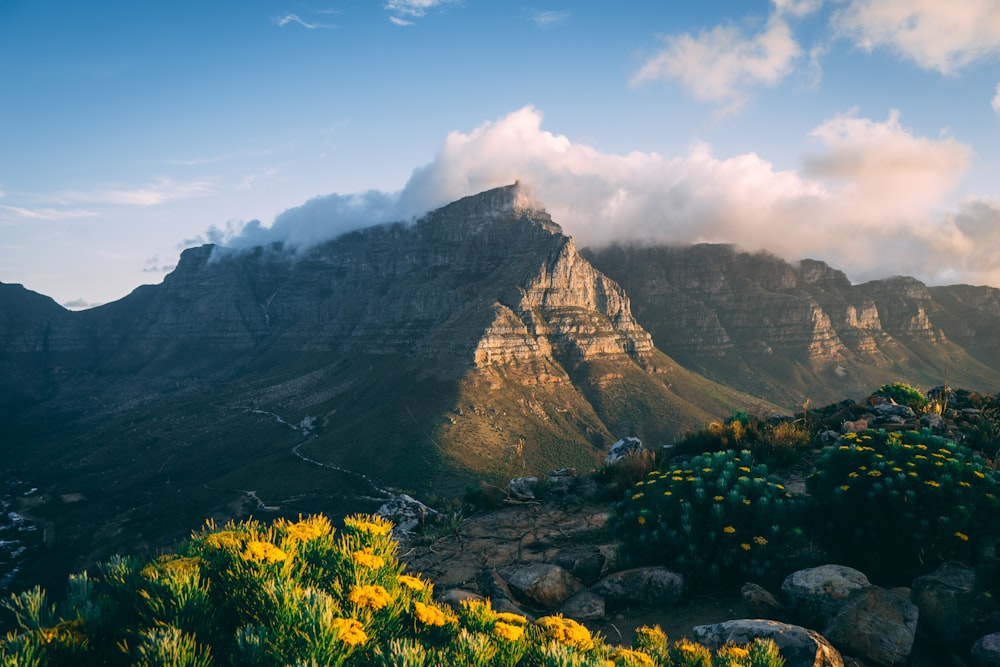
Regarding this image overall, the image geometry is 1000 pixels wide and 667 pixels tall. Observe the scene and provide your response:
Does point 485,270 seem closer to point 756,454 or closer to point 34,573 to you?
point 34,573

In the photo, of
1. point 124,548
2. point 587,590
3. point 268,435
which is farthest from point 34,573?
point 587,590

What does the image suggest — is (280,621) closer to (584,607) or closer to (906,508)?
(584,607)

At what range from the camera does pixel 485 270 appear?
640 ft

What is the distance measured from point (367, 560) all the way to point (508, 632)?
160cm

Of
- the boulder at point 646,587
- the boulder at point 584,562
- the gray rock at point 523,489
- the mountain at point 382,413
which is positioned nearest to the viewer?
the boulder at point 646,587

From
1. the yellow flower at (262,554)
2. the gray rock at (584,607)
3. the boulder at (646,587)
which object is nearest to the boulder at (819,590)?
the boulder at (646,587)

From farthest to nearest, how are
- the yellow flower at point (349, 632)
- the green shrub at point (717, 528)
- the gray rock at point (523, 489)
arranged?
the gray rock at point (523, 489)
the green shrub at point (717, 528)
the yellow flower at point (349, 632)

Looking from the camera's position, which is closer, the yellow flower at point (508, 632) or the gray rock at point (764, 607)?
the yellow flower at point (508, 632)

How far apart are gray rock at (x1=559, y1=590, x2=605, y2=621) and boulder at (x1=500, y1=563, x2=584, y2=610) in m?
0.21

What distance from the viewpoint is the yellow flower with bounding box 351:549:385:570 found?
5.16 m

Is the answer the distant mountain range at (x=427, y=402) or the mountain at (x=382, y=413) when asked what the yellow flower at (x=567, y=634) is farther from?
the mountain at (x=382, y=413)

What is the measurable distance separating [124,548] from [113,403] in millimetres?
139175

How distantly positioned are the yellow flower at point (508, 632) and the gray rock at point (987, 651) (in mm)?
6224

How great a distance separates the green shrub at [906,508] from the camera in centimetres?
880
